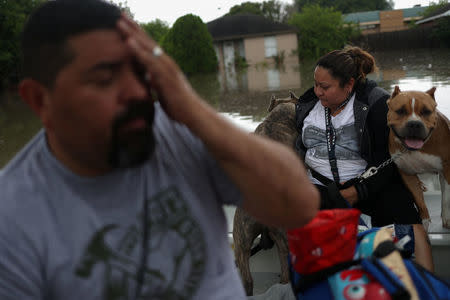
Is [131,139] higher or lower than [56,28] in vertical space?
lower

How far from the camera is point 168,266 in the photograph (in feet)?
3.37

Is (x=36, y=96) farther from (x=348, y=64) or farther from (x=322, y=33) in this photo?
(x=322, y=33)

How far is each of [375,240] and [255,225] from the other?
3.21 feet

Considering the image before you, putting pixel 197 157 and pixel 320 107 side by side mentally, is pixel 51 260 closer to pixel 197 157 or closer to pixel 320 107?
pixel 197 157

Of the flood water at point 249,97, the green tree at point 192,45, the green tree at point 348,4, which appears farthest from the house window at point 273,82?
the green tree at point 348,4

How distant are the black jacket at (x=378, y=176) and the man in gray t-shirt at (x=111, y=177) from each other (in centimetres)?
161

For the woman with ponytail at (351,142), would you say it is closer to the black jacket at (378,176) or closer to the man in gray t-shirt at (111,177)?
the black jacket at (378,176)

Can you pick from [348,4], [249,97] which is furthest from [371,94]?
[348,4]

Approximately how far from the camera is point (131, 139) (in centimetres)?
93

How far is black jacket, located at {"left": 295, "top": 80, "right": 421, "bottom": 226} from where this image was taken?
8.28 ft

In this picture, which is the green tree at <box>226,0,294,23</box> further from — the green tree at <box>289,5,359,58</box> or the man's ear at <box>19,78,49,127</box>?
the man's ear at <box>19,78,49,127</box>

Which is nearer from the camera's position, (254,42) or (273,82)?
(273,82)

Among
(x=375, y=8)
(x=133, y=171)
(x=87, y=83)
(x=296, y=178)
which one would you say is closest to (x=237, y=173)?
(x=296, y=178)

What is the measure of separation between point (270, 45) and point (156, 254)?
34329 millimetres
